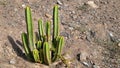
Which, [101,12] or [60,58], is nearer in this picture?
[60,58]

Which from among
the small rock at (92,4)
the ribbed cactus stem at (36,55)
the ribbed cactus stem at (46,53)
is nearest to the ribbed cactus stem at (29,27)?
the ribbed cactus stem at (36,55)

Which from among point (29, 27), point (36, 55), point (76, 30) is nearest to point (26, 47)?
point (36, 55)

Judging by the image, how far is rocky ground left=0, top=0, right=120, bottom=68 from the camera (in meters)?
3.90

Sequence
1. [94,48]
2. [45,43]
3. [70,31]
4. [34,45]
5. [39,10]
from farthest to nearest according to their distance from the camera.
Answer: [39,10] → [70,31] → [94,48] → [34,45] → [45,43]

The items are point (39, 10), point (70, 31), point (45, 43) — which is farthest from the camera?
point (39, 10)

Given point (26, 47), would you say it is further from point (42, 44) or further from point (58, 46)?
point (58, 46)

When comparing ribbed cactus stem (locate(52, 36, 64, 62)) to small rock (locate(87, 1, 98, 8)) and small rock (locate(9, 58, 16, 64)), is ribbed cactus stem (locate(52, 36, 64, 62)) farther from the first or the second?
small rock (locate(87, 1, 98, 8))

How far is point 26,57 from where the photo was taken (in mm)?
3912

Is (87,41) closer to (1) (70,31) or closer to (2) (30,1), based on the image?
(1) (70,31)

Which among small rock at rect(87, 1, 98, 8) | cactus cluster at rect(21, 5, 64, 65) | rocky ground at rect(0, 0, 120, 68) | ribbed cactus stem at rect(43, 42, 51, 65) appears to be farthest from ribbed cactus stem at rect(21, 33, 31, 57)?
small rock at rect(87, 1, 98, 8)

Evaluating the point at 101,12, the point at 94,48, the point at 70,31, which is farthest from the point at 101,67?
the point at 101,12

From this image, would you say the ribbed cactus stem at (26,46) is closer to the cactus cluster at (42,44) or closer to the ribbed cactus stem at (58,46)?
the cactus cluster at (42,44)

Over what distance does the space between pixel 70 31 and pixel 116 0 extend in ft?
3.70

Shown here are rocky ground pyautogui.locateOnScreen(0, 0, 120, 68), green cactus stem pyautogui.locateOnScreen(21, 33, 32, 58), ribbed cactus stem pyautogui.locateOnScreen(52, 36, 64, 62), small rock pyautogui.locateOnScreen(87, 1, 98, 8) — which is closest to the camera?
ribbed cactus stem pyautogui.locateOnScreen(52, 36, 64, 62)
